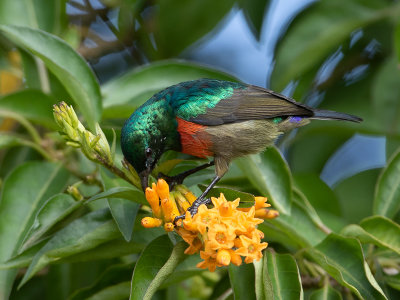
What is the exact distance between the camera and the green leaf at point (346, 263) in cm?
258

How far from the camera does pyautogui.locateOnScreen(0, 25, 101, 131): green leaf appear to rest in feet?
10.0

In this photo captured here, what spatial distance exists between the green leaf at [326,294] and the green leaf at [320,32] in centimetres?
166

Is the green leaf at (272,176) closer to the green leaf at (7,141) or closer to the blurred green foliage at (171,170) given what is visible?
the blurred green foliage at (171,170)

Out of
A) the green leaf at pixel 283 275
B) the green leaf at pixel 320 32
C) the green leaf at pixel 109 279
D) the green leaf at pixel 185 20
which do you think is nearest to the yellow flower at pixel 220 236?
the green leaf at pixel 283 275

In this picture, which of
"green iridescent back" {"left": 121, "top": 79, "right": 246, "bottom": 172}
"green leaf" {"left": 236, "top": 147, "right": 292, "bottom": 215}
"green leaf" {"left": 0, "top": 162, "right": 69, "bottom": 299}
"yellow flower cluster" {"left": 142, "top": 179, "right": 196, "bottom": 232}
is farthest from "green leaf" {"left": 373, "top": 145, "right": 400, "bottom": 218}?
"green leaf" {"left": 0, "top": 162, "right": 69, "bottom": 299}

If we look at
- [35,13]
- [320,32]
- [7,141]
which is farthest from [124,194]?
[320,32]

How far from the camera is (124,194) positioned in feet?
8.14

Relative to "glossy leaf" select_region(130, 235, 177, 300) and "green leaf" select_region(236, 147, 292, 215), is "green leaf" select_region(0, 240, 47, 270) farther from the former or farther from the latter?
"green leaf" select_region(236, 147, 292, 215)

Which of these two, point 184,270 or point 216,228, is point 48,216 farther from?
point 216,228

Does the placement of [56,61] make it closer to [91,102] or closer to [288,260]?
[91,102]

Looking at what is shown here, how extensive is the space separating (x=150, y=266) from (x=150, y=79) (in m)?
1.50

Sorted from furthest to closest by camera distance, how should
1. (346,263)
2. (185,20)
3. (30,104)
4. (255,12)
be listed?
(255,12), (185,20), (30,104), (346,263)

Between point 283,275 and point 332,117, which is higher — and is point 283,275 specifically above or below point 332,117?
below

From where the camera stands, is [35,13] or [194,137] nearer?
[194,137]
